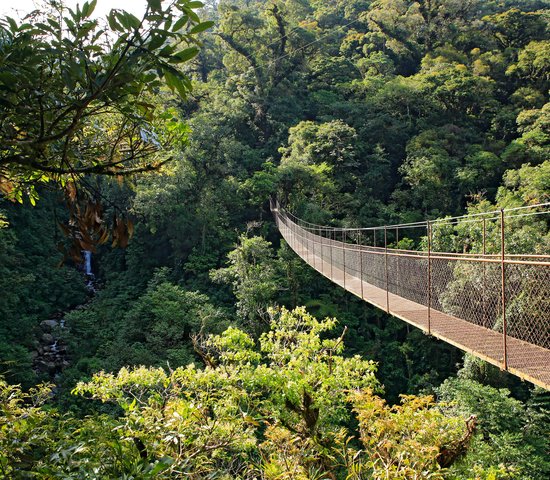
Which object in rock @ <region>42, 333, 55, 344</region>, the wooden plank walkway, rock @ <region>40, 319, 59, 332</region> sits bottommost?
rock @ <region>42, 333, 55, 344</region>

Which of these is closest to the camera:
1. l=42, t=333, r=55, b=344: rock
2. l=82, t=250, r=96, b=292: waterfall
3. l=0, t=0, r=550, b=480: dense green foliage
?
l=0, t=0, r=550, b=480: dense green foliage

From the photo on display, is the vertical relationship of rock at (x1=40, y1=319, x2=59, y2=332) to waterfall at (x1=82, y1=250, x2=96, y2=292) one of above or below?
below

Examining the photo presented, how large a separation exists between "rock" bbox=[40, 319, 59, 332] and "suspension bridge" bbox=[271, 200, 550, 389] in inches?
228

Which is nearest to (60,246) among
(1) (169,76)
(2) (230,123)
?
(1) (169,76)

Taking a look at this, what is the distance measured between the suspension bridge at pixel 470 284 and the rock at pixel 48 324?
579 centimetres

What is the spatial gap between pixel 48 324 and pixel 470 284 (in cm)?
919

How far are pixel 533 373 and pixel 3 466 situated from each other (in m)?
1.84

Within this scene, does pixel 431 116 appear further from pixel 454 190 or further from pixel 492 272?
pixel 492 272

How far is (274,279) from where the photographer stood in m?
9.68

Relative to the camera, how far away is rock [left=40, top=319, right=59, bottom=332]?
383 inches

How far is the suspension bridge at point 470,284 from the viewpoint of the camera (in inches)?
80.6

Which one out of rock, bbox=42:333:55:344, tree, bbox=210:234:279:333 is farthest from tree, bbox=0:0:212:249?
rock, bbox=42:333:55:344

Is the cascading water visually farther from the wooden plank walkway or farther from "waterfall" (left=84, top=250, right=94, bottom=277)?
the wooden plank walkway

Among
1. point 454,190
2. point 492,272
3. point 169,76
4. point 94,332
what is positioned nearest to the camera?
point 169,76
